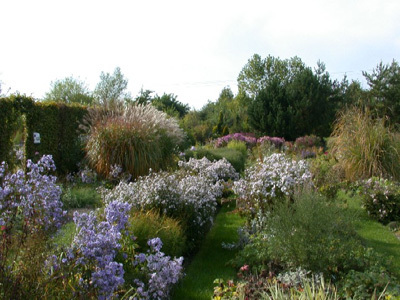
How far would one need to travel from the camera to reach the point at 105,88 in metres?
39.9

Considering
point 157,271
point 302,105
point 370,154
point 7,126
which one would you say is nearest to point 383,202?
point 370,154

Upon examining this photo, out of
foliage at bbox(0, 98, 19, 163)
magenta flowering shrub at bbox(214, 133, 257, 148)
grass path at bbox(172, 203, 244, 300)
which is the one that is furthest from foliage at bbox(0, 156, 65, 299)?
magenta flowering shrub at bbox(214, 133, 257, 148)

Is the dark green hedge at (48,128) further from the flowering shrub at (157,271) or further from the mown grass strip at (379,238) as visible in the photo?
the mown grass strip at (379,238)

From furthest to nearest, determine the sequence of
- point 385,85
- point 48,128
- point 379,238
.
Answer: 1. point 385,85
2. point 48,128
3. point 379,238

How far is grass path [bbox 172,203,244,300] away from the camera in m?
4.17

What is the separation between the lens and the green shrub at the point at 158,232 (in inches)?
163

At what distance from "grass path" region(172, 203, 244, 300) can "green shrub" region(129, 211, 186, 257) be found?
34 cm

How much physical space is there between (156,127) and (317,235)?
709 cm

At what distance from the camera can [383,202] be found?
742 cm

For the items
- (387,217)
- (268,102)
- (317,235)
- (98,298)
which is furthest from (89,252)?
(268,102)

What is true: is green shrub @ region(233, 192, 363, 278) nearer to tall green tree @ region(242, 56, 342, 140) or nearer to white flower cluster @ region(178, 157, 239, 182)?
white flower cluster @ region(178, 157, 239, 182)

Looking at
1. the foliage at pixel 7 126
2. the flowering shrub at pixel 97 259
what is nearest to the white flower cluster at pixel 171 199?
the flowering shrub at pixel 97 259

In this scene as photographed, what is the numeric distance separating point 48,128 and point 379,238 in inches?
346

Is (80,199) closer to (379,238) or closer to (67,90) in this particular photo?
(379,238)
